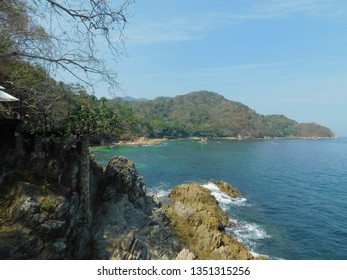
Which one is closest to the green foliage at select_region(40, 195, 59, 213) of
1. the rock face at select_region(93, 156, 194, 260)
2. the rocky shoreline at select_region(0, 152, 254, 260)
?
the rocky shoreline at select_region(0, 152, 254, 260)

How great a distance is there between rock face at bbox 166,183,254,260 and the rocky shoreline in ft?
0.21

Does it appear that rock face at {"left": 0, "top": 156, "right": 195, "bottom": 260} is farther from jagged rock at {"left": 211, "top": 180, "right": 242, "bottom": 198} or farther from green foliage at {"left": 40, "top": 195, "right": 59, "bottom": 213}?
jagged rock at {"left": 211, "top": 180, "right": 242, "bottom": 198}

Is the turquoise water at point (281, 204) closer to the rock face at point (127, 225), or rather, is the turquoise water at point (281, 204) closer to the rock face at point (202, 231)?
the rock face at point (127, 225)

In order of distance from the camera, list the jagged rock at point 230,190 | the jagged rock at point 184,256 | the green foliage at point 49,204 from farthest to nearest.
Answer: the jagged rock at point 230,190 → the jagged rock at point 184,256 → the green foliage at point 49,204

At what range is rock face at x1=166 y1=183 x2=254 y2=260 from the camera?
18859 millimetres

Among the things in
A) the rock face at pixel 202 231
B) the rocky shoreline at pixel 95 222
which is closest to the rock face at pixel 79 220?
the rocky shoreline at pixel 95 222

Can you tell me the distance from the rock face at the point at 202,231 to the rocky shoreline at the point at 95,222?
65 mm

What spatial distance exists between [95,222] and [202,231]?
28.2 feet

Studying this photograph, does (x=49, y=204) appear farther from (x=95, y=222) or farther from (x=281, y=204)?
(x=281, y=204)

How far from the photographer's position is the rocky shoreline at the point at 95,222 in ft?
34.0

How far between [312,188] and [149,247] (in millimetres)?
41064

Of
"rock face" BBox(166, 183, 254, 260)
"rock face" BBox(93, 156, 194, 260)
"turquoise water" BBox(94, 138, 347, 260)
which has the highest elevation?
"rock face" BBox(93, 156, 194, 260)

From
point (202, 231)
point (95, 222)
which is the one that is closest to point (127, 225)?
point (95, 222)
